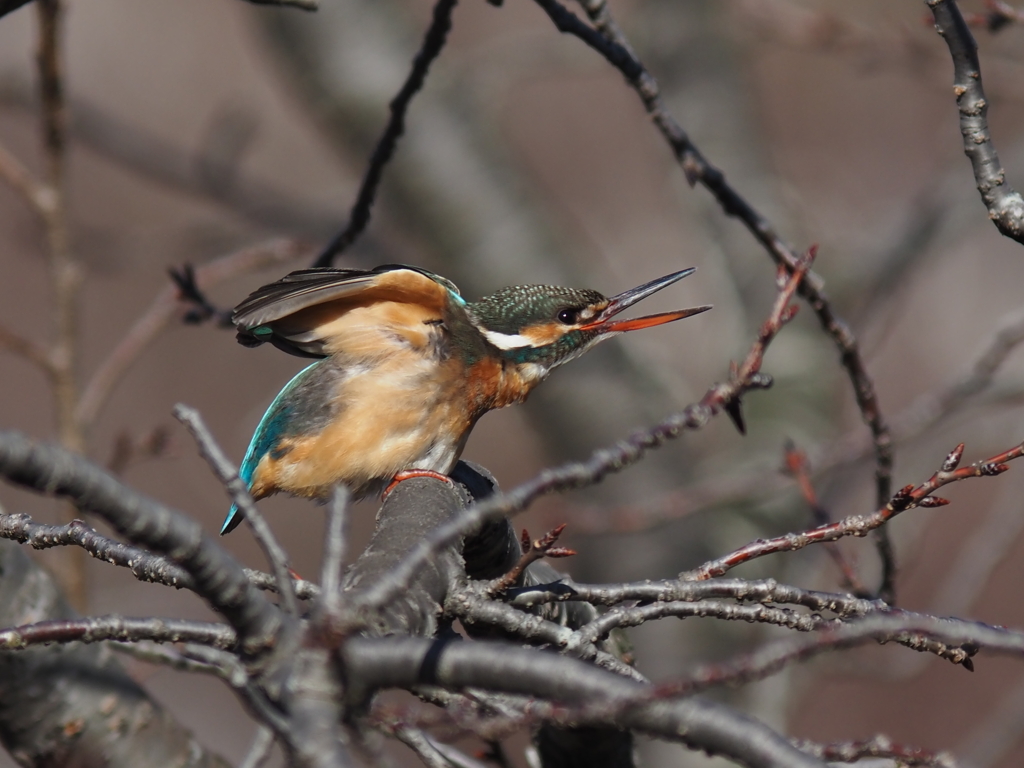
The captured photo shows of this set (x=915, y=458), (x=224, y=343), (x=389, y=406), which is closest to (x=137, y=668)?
(x=389, y=406)

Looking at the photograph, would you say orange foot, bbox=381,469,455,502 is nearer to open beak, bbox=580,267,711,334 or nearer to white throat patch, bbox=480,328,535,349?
white throat patch, bbox=480,328,535,349

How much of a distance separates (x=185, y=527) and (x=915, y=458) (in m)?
4.65

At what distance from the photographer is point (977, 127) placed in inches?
70.5

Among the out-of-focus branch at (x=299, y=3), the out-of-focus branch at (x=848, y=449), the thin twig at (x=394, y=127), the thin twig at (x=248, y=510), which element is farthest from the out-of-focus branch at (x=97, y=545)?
the out-of-focus branch at (x=848, y=449)

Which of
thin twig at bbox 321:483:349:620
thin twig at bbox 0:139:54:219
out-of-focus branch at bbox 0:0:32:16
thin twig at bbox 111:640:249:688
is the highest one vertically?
thin twig at bbox 0:139:54:219

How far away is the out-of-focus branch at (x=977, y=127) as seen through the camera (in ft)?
5.71

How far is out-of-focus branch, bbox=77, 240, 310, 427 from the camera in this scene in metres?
3.28

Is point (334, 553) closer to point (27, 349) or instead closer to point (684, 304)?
point (27, 349)

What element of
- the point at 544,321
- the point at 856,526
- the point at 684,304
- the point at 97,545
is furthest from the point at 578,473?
the point at 684,304

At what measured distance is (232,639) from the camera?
1.48m

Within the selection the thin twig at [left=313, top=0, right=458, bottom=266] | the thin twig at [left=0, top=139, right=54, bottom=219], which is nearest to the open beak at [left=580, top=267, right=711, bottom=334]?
the thin twig at [left=313, top=0, right=458, bottom=266]

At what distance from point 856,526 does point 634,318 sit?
1.46 meters

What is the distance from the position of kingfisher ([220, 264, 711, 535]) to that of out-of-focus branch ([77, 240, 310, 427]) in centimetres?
54

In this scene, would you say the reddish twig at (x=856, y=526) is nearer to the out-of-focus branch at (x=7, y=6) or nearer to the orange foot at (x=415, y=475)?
the orange foot at (x=415, y=475)
